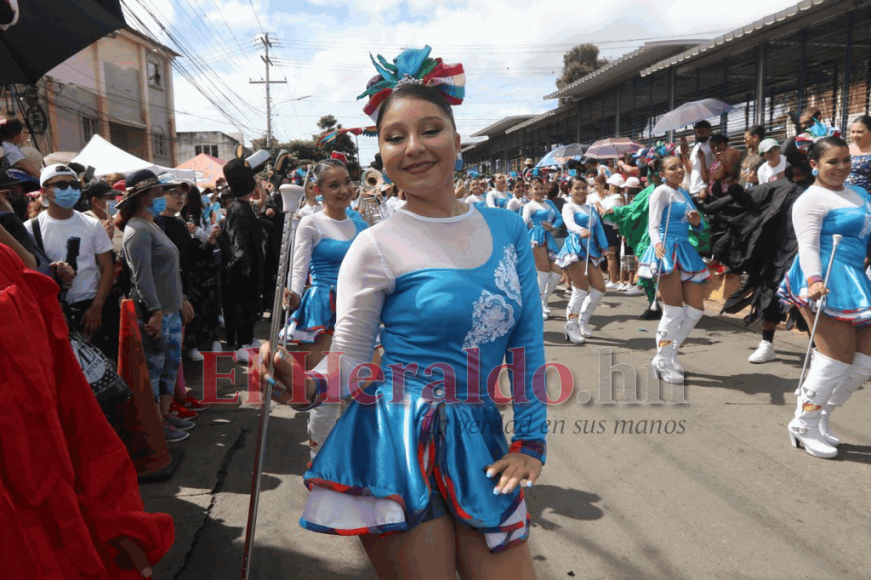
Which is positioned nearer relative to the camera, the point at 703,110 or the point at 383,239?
the point at 383,239

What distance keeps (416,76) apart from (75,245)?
328 centimetres

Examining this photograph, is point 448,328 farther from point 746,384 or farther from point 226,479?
point 746,384

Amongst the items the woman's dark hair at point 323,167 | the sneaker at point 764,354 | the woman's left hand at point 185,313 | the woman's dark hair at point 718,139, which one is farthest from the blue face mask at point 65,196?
the woman's dark hair at point 718,139

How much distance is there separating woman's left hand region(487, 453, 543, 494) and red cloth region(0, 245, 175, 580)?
84cm

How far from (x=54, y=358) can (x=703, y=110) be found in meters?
11.3

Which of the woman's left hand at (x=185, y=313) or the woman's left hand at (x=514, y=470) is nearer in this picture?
the woman's left hand at (x=514, y=470)

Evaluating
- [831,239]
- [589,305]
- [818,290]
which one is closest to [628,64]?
[589,305]

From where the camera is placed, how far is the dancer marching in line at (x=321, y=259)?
422cm

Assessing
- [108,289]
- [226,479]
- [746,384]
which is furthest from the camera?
[746,384]

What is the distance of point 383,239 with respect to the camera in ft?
5.84

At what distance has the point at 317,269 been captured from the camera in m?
4.38

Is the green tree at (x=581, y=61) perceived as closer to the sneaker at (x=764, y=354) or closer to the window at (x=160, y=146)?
the window at (x=160, y=146)

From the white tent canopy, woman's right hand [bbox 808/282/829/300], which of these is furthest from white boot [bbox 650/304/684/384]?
the white tent canopy

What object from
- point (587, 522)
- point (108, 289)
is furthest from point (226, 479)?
point (587, 522)
